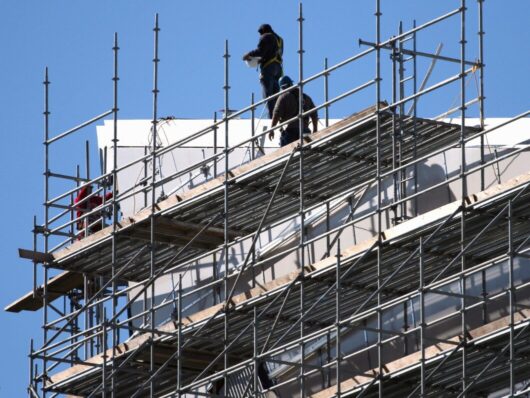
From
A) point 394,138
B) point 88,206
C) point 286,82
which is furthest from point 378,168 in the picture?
point 88,206

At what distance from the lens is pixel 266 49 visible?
42125 mm

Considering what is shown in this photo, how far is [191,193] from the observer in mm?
40219

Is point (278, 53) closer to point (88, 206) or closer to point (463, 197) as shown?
point (88, 206)

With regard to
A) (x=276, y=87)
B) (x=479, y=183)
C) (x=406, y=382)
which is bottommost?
(x=406, y=382)

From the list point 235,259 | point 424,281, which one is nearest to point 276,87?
point 235,259

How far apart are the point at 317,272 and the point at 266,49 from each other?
224 inches

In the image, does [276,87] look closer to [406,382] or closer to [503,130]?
[503,130]

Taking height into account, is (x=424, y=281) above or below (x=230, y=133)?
below

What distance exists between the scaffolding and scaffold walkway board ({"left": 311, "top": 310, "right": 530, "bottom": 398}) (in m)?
0.03

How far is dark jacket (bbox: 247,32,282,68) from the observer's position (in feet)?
138

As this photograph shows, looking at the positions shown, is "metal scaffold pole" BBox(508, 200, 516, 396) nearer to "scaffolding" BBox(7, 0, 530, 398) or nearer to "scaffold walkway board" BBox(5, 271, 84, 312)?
"scaffolding" BBox(7, 0, 530, 398)

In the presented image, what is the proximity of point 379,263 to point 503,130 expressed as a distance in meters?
5.00

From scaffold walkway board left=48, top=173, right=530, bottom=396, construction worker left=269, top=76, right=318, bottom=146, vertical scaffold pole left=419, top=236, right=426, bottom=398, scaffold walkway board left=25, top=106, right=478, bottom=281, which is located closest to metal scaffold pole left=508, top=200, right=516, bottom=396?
scaffold walkway board left=48, top=173, right=530, bottom=396

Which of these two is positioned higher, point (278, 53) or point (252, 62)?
point (278, 53)
